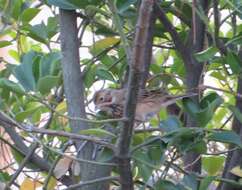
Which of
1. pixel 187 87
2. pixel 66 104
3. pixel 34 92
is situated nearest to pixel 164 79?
pixel 187 87

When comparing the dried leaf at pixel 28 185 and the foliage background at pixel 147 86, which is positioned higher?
the foliage background at pixel 147 86

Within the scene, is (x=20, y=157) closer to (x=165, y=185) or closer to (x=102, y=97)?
(x=102, y=97)

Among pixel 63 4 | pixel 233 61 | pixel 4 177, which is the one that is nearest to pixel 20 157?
pixel 4 177

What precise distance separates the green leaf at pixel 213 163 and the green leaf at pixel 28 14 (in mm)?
354

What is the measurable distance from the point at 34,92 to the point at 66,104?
0.17 metres

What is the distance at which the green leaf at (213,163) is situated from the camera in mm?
880

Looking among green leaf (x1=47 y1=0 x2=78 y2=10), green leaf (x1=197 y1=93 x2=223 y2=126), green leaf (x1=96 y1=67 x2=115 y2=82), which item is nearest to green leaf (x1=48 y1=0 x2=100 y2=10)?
green leaf (x1=47 y1=0 x2=78 y2=10)

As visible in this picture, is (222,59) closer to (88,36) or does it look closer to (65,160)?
(65,160)

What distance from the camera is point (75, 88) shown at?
2.89 ft

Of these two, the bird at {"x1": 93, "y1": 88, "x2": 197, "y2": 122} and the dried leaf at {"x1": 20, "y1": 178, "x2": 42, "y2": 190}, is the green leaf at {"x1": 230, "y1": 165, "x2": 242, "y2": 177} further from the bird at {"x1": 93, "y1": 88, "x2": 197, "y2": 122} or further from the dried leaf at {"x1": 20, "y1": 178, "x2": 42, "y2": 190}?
the dried leaf at {"x1": 20, "y1": 178, "x2": 42, "y2": 190}

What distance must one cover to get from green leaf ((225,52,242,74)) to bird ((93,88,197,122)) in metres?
0.08

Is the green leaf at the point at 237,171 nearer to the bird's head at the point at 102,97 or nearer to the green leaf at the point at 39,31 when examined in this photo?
the bird's head at the point at 102,97

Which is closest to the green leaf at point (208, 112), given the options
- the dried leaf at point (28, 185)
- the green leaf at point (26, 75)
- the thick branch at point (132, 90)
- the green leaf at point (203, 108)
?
the green leaf at point (203, 108)

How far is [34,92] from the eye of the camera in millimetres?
736
